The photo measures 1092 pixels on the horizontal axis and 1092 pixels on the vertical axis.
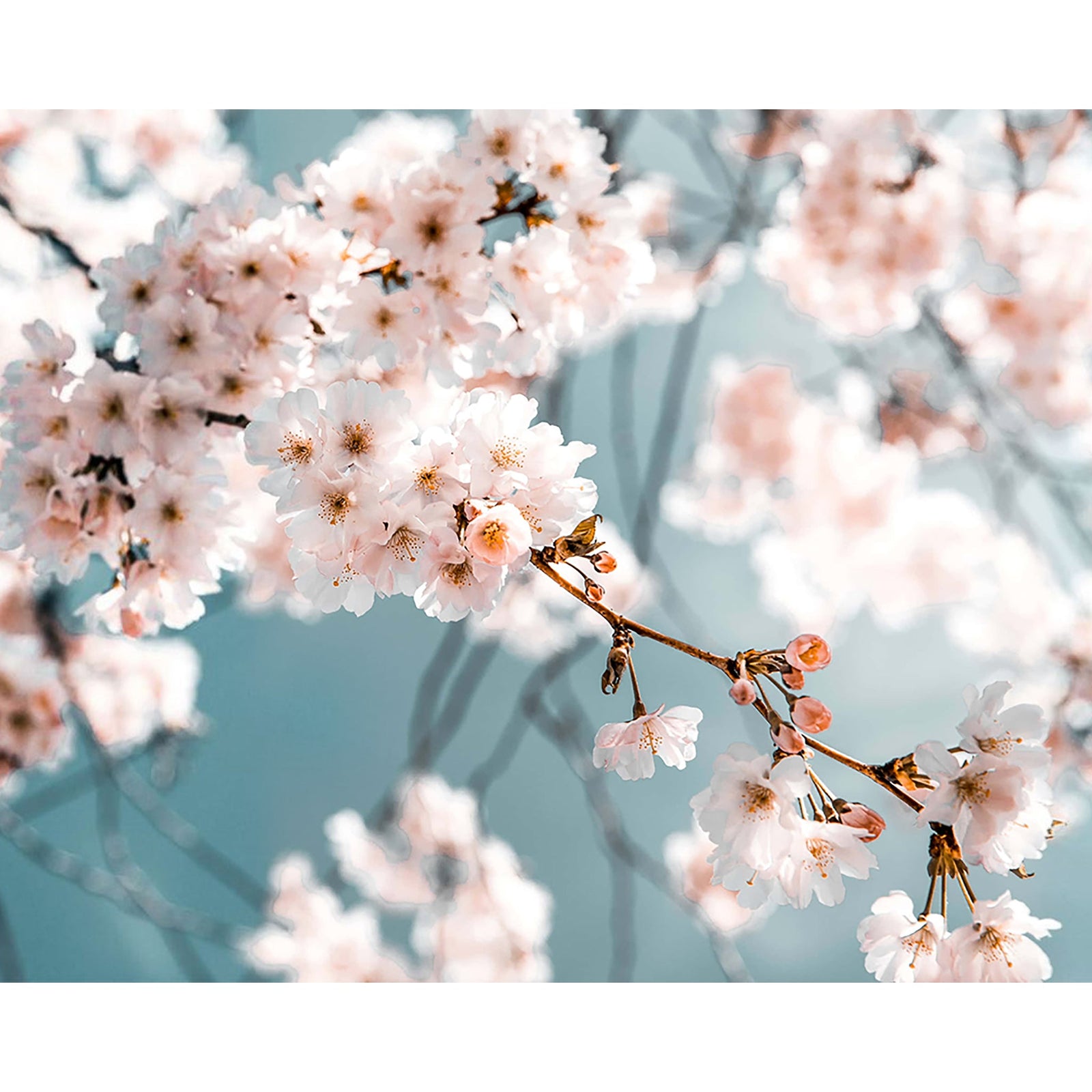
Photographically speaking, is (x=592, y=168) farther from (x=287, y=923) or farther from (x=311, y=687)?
(x=287, y=923)

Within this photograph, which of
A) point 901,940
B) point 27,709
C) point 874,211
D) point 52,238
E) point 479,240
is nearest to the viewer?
point 901,940

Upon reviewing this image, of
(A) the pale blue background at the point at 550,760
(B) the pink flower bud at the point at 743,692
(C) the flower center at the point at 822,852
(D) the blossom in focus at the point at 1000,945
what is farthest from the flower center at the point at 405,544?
(A) the pale blue background at the point at 550,760

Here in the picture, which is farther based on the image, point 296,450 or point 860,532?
point 860,532

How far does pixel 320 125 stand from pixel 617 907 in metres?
1.96

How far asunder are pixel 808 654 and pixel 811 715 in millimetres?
47

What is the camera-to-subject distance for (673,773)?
6.27 feet

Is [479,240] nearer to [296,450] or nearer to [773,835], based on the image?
[296,450]

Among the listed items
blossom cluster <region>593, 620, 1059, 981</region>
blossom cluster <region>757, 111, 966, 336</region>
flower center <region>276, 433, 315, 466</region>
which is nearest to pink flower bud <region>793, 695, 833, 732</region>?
blossom cluster <region>593, 620, 1059, 981</region>

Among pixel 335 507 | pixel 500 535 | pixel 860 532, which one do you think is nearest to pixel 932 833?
pixel 500 535

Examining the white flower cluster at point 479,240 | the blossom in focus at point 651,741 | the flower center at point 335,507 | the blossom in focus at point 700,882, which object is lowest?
the blossom in focus at point 651,741

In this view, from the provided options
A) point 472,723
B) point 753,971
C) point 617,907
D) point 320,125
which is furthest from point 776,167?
point 753,971

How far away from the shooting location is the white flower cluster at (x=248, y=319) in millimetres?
916

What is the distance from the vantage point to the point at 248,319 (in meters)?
0.95

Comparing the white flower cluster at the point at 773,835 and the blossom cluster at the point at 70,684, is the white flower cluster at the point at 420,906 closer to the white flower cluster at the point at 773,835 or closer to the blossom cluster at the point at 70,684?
the blossom cluster at the point at 70,684
